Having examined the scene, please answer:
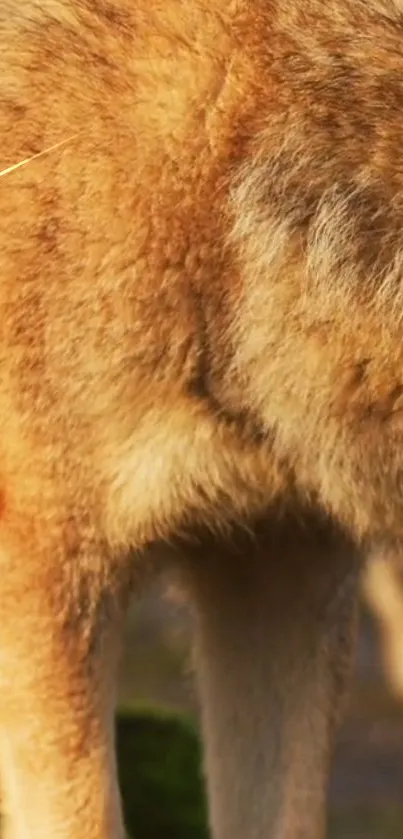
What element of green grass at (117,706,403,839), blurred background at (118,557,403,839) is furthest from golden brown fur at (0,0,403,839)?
green grass at (117,706,403,839)

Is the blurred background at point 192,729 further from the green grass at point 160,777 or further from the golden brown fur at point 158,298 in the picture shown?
the golden brown fur at point 158,298

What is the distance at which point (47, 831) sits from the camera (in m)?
3.60

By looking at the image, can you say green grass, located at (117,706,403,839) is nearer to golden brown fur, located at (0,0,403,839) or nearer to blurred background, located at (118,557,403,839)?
blurred background, located at (118,557,403,839)

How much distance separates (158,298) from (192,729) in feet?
7.71

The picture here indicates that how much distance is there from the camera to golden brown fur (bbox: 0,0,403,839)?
3.43 meters

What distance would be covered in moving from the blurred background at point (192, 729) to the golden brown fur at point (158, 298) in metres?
0.52

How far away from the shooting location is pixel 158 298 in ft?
11.3

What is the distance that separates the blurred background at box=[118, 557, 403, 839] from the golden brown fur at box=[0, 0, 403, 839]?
0.52 m

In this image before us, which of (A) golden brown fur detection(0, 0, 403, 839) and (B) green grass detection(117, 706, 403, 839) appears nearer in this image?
(A) golden brown fur detection(0, 0, 403, 839)

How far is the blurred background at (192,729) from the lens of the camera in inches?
210

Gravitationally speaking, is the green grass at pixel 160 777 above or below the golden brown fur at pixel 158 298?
below

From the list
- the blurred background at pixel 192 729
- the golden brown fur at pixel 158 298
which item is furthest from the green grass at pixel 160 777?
the golden brown fur at pixel 158 298

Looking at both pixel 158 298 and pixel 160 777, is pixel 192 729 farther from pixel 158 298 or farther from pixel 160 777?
pixel 158 298

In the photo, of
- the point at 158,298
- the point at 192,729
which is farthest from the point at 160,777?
the point at 158,298
